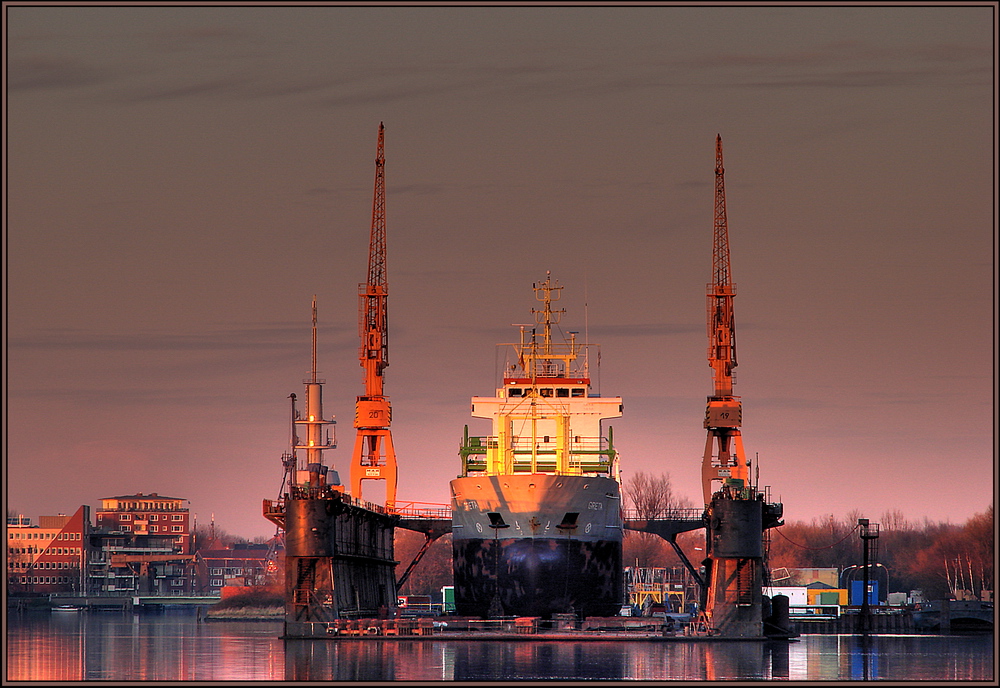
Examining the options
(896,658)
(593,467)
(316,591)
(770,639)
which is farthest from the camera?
(593,467)

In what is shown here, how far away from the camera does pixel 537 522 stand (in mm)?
83438

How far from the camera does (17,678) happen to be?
60.7 meters

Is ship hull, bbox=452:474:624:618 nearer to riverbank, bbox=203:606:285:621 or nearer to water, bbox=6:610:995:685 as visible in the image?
water, bbox=6:610:995:685

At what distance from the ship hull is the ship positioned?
0.15 ft

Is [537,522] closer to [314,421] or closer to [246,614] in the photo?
[314,421]

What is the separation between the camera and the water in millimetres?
59188

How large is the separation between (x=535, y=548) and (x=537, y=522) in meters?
1.22

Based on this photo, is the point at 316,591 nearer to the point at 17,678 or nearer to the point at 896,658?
the point at 17,678

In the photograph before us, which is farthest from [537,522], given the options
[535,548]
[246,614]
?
[246,614]

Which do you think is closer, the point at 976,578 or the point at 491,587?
the point at 491,587

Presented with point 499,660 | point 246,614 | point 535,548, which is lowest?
point 246,614

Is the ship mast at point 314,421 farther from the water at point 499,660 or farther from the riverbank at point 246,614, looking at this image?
the riverbank at point 246,614

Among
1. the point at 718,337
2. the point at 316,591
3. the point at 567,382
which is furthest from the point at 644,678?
the point at 718,337

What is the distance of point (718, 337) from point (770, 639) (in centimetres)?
2620
